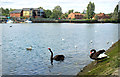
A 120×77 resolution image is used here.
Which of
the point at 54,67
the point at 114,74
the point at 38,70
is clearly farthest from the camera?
the point at 54,67

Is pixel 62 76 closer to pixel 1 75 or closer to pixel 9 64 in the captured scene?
pixel 1 75

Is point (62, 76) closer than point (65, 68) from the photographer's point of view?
Yes

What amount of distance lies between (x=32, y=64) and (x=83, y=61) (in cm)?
569

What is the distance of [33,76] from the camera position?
1731cm

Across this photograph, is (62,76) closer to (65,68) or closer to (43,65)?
(65,68)

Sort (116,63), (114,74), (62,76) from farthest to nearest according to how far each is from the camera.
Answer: (62,76), (116,63), (114,74)

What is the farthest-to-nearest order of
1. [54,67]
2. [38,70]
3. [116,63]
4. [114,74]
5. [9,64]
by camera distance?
1. [9,64]
2. [54,67]
3. [38,70]
4. [116,63]
5. [114,74]

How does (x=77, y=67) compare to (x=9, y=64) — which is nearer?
(x=77, y=67)

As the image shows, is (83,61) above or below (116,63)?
below

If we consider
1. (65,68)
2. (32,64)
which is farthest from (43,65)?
(65,68)

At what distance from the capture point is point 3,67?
20547 millimetres

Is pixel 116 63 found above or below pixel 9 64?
above

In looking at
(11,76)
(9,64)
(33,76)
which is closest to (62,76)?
(33,76)

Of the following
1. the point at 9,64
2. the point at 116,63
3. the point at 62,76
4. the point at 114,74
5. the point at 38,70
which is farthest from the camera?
the point at 9,64
